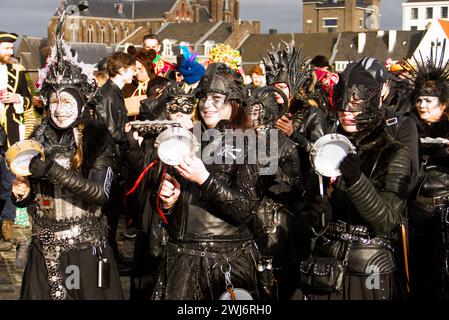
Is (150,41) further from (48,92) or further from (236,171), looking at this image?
(236,171)

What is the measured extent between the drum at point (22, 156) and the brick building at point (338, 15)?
435 ft

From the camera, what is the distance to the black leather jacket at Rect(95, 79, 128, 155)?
9.09 metres

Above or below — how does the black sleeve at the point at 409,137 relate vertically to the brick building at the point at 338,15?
below

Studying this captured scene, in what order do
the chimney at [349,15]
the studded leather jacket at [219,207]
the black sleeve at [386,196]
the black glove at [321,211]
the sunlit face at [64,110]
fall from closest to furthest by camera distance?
the black sleeve at [386,196] < the black glove at [321,211] < the studded leather jacket at [219,207] < the sunlit face at [64,110] < the chimney at [349,15]

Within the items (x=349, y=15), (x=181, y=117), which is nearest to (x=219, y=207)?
(x=181, y=117)

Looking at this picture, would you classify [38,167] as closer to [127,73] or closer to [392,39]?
[127,73]

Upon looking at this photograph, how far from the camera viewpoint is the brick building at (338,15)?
137m

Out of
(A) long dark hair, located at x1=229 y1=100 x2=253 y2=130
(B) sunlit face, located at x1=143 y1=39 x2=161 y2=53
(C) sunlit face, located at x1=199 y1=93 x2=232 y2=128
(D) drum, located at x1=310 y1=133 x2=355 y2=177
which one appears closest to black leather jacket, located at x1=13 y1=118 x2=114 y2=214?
(C) sunlit face, located at x1=199 y1=93 x2=232 y2=128

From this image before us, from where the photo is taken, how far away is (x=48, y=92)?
601 cm

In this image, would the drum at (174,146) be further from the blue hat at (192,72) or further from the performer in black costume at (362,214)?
the blue hat at (192,72)

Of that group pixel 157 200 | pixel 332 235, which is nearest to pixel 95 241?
pixel 157 200

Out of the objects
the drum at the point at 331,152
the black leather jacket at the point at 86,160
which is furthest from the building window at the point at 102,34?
the drum at the point at 331,152

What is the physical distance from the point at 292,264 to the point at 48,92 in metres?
2.62

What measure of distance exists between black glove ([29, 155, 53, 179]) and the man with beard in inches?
212
